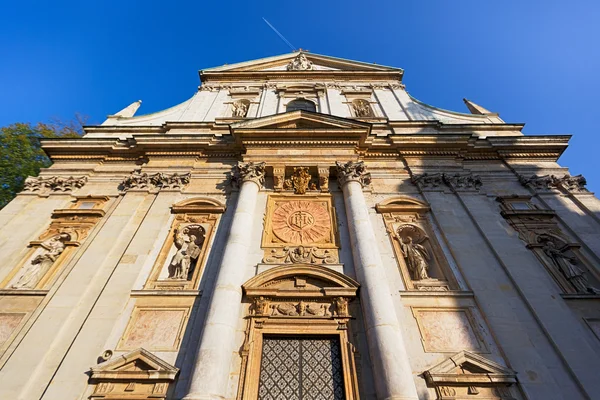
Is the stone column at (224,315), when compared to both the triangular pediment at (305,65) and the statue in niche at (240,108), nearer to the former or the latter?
the statue in niche at (240,108)

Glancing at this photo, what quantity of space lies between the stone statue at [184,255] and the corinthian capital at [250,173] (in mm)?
2520

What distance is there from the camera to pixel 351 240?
9.50m

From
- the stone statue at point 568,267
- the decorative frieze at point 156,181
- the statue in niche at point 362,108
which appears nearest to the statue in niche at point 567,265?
the stone statue at point 568,267

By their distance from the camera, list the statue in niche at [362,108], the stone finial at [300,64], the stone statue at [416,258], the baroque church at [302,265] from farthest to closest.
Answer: the stone finial at [300,64]
the statue in niche at [362,108]
the stone statue at [416,258]
the baroque church at [302,265]

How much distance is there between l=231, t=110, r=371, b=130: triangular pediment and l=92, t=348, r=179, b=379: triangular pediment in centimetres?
824

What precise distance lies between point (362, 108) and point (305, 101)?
3.03 m

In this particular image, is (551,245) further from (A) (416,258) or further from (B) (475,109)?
(B) (475,109)

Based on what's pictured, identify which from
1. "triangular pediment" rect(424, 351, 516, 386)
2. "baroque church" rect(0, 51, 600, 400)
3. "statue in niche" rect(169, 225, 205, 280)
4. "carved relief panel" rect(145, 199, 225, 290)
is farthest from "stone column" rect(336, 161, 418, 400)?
"statue in niche" rect(169, 225, 205, 280)

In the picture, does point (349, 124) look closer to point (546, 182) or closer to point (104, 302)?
point (546, 182)

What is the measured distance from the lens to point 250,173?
37.3 feet

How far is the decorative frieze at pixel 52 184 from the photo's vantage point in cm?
1188

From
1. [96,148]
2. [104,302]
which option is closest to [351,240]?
[104,302]

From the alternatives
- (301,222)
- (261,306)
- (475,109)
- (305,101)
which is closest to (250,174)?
(301,222)

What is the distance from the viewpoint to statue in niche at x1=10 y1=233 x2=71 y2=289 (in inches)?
353
